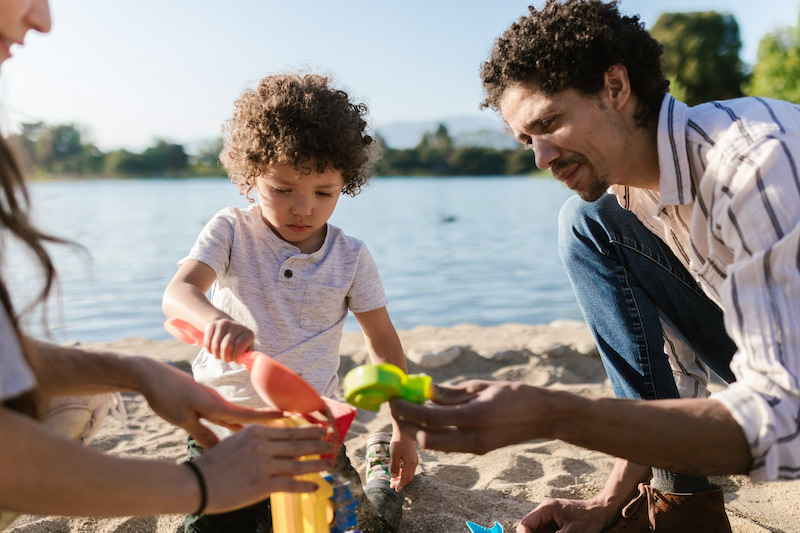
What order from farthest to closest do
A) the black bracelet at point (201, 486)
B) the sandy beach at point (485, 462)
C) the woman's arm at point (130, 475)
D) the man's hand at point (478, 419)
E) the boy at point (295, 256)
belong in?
the boy at point (295, 256) → the sandy beach at point (485, 462) → the man's hand at point (478, 419) → the black bracelet at point (201, 486) → the woman's arm at point (130, 475)

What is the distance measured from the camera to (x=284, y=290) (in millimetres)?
2379

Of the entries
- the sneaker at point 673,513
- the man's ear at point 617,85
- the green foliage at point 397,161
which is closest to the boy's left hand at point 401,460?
the sneaker at point 673,513

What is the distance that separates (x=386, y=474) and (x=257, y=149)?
4.09 feet

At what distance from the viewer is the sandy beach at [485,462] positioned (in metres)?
2.15

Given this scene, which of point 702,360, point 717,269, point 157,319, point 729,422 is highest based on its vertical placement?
point 717,269

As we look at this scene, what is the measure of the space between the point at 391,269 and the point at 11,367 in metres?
7.97

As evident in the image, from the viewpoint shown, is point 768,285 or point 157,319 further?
point 157,319

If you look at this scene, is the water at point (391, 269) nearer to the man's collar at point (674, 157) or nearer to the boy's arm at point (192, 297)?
the boy's arm at point (192, 297)

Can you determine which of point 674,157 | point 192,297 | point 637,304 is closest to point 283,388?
point 192,297

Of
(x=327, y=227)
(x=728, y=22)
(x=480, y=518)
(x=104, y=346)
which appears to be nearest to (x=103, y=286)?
(x=104, y=346)

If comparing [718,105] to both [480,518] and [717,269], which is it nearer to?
[717,269]

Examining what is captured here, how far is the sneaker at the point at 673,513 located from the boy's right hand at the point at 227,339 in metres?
1.28

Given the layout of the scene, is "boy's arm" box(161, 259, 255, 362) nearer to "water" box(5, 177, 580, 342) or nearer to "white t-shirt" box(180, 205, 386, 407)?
"white t-shirt" box(180, 205, 386, 407)

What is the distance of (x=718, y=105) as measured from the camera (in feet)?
5.79
